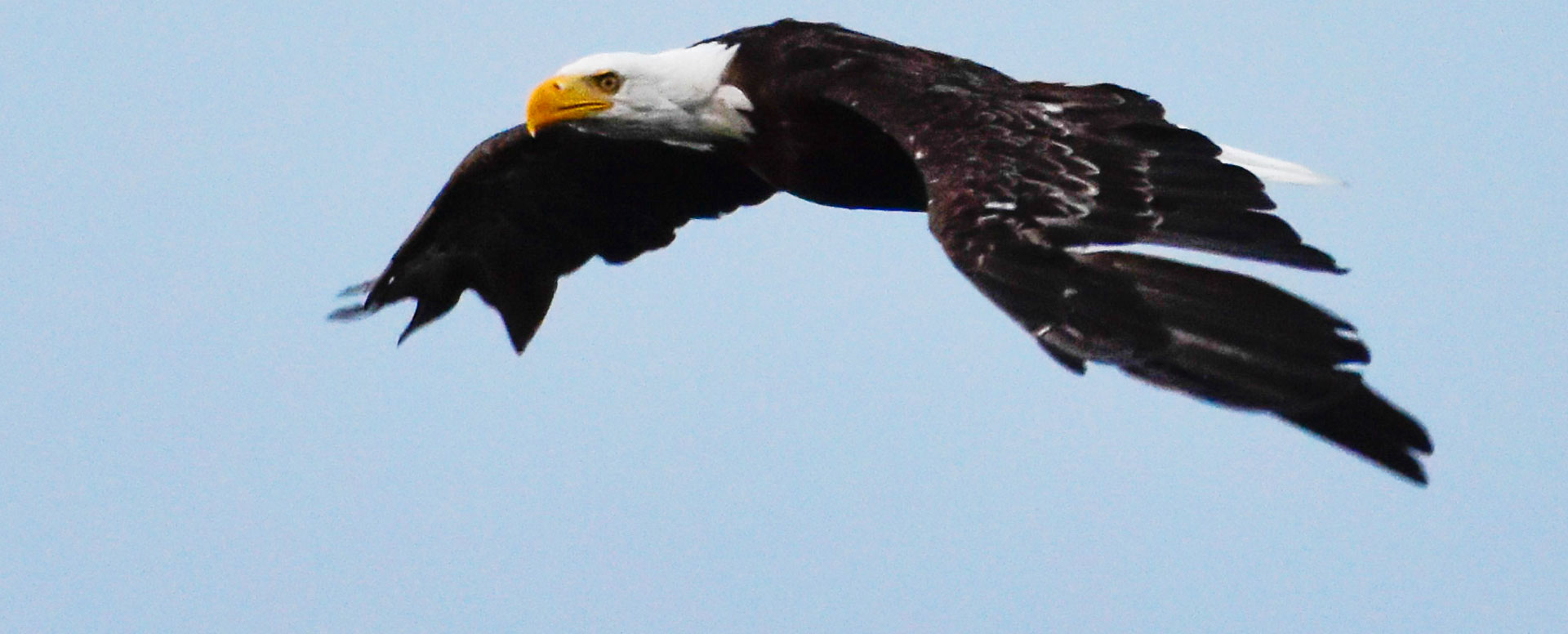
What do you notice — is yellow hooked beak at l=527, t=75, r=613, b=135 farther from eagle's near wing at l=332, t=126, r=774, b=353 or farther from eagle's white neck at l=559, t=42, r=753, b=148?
eagle's near wing at l=332, t=126, r=774, b=353

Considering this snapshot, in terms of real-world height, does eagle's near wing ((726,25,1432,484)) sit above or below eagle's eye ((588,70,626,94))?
below

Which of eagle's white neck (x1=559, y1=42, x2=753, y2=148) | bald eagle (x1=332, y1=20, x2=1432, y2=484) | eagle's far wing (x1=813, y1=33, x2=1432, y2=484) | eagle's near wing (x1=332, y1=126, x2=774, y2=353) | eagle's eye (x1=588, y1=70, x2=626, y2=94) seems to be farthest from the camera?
eagle's near wing (x1=332, y1=126, x2=774, y2=353)

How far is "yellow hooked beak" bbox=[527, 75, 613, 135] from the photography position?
9.23 meters

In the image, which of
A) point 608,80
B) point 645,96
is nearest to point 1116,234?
point 645,96

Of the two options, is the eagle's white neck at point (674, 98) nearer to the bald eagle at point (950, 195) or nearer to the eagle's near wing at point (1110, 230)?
the bald eagle at point (950, 195)

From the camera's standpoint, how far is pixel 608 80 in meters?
9.24

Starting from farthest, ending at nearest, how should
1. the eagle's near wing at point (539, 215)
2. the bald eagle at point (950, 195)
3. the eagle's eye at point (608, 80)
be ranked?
the eagle's near wing at point (539, 215) < the eagle's eye at point (608, 80) < the bald eagle at point (950, 195)

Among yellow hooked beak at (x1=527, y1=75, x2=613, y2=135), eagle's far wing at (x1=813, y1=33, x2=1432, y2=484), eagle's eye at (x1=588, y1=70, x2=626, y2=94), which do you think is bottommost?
eagle's far wing at (x1=813, y1=33, x2=1432, y2=484)

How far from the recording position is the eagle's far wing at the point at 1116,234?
630 cm

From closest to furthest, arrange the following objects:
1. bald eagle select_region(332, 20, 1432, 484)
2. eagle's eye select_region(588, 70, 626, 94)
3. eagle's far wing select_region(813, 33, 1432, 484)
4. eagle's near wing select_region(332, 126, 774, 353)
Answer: eagle's far wing select_region(813, 33, 1432, 484) < bald eagle select_region(332, 20, 1432, 484) < eagle's eye select_region(588, 70, 626, 94) < eagle's near wing select_region(332, 126, 774, 353)

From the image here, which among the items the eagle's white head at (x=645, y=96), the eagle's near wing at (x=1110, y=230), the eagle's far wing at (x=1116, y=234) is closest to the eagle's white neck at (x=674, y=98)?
the eagle's white head at (x=645, y=96)

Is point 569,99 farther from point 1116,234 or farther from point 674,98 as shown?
point 1116,234

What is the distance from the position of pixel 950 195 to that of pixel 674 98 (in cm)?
199

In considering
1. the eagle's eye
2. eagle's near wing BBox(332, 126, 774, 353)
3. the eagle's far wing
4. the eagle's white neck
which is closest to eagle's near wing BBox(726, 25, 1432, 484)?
the eagle's far wing
